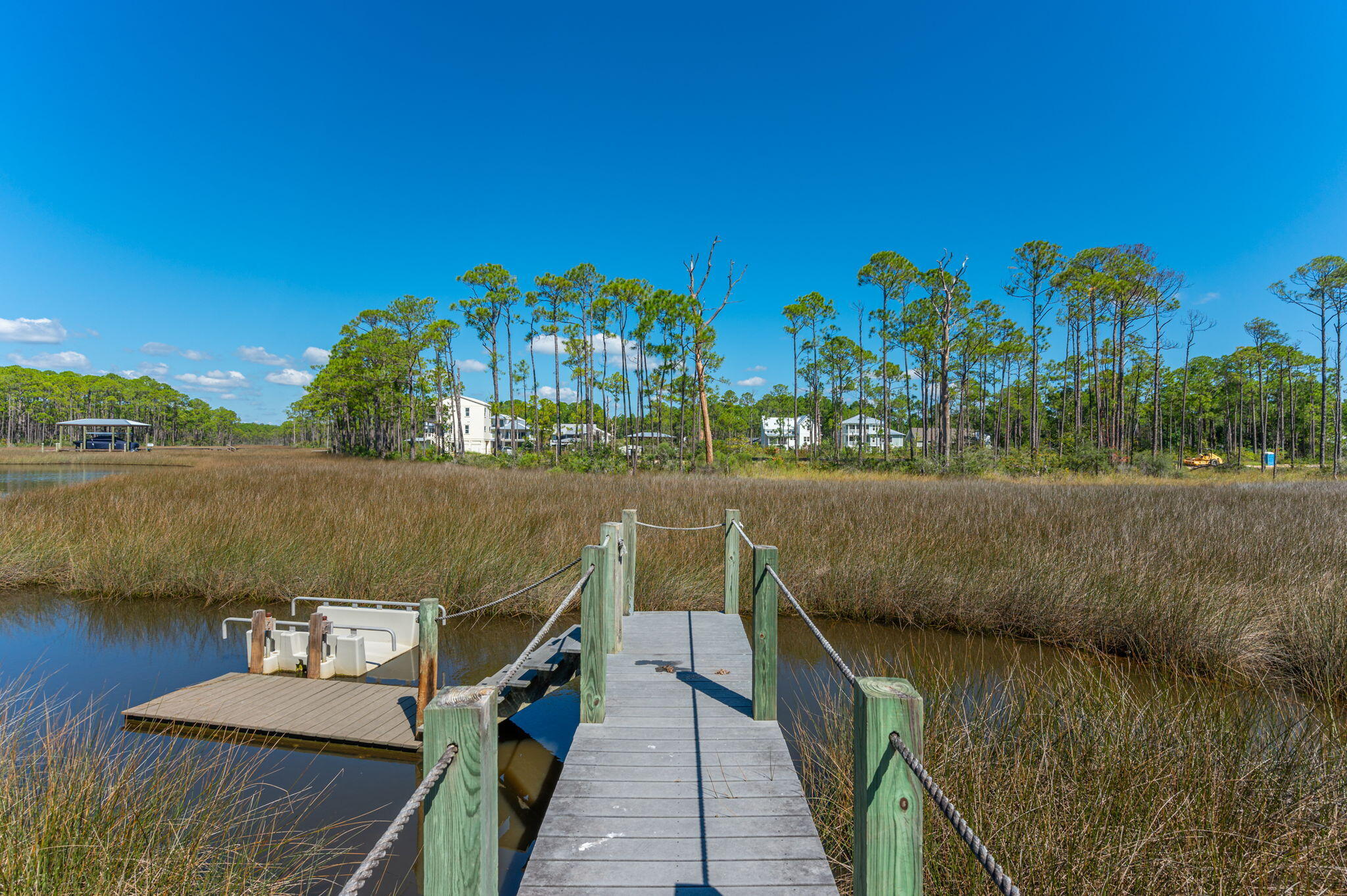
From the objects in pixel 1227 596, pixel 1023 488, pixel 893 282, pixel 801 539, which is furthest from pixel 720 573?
pixel 893 282

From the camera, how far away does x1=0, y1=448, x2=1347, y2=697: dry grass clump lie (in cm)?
618

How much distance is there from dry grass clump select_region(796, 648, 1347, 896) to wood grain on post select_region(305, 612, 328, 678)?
14.7 ft

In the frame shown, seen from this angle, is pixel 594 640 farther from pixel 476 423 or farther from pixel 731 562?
pixel 476 423

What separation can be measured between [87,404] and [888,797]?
94.6 m

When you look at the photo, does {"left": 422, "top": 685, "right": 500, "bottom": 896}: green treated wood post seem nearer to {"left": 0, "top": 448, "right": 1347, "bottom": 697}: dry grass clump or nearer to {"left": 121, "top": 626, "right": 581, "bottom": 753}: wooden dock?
{"left": 121, "top": 626, "right": 581, "bottom": 753}: wooden dock

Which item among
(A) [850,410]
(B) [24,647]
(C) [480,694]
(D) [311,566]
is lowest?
(B) [24,647]

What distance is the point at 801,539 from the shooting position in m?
9.28

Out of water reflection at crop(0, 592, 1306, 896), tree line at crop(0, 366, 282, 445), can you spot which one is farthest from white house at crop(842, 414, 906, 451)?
tree line at crop(0, 366, 282, 445)

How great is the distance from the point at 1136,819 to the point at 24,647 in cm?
990

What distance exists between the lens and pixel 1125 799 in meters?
2.65

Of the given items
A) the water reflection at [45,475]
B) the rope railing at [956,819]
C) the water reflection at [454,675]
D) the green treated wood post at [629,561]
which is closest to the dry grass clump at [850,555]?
the water reflection at [454,675]

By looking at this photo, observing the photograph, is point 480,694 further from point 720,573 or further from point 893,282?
point 893,282

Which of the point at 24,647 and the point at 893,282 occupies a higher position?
the point at 893,282

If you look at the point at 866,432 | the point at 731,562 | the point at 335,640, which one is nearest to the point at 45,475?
the point at 335,640
